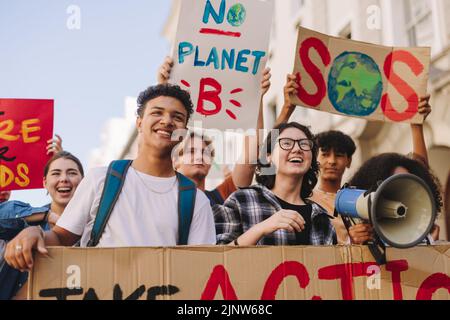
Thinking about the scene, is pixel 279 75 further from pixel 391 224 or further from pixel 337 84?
pixel 391 224

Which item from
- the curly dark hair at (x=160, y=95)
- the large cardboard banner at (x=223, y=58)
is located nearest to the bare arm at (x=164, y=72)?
the large cardboard banner at (x=223, y=58)

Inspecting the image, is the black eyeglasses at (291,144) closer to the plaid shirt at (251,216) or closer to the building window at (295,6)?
the plaid shirt at (251,216)

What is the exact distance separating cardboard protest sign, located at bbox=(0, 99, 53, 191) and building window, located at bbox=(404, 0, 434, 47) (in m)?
4.70

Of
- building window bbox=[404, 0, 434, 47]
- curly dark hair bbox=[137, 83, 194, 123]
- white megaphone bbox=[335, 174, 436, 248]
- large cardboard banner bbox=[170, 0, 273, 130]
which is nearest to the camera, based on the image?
white megaphone bbox=[335, 174, 436, 248]

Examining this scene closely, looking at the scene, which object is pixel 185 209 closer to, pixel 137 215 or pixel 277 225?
pixel 137 215

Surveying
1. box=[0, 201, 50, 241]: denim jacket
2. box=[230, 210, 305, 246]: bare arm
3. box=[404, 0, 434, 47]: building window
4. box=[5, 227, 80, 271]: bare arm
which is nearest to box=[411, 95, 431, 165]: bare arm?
box=[230, 210, 305, 246]: bare arm

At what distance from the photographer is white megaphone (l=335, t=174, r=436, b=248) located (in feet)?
5.82

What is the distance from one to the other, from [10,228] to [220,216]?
768mm

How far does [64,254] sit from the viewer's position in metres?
1.72

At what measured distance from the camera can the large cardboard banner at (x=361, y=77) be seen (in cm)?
311

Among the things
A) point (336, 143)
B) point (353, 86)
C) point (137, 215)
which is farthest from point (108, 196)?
point (353, 86)

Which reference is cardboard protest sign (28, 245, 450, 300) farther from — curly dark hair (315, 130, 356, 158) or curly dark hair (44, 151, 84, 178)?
curly dark hair (315, 130, 356, 158)

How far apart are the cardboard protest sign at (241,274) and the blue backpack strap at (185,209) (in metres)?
0.28

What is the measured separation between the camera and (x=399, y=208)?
1836 millimetres
